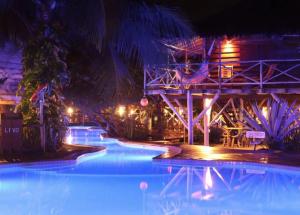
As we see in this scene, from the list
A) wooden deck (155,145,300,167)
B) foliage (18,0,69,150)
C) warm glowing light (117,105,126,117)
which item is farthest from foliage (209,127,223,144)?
foliage (18,0,69,150)

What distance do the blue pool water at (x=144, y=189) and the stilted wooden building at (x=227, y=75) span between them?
4007mm

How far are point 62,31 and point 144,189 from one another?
6447mm

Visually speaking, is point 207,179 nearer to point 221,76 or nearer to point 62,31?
point 62,31

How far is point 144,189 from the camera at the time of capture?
8.89 m

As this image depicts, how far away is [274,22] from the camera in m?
17.4

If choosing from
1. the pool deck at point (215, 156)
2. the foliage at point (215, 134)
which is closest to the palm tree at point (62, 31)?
the pool deck at point (215, 156)

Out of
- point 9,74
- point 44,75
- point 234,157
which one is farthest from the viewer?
point 9,74

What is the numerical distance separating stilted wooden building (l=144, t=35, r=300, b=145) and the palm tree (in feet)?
7.88

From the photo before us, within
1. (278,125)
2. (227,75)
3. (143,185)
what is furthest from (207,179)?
(227,75)

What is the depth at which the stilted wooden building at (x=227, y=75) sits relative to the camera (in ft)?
49.2

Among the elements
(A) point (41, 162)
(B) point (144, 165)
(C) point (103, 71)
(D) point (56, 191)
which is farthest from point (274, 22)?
(D) point (56, 191)

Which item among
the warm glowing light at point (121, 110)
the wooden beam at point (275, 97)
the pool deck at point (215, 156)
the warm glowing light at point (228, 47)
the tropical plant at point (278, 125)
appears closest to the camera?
the pool deck at point (215, 156)

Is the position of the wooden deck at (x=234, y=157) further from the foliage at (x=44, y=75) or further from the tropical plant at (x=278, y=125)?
the foliage at (x=44, y=75)

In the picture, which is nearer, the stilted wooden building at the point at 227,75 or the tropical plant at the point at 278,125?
the tropical plant at the point at 278,125
